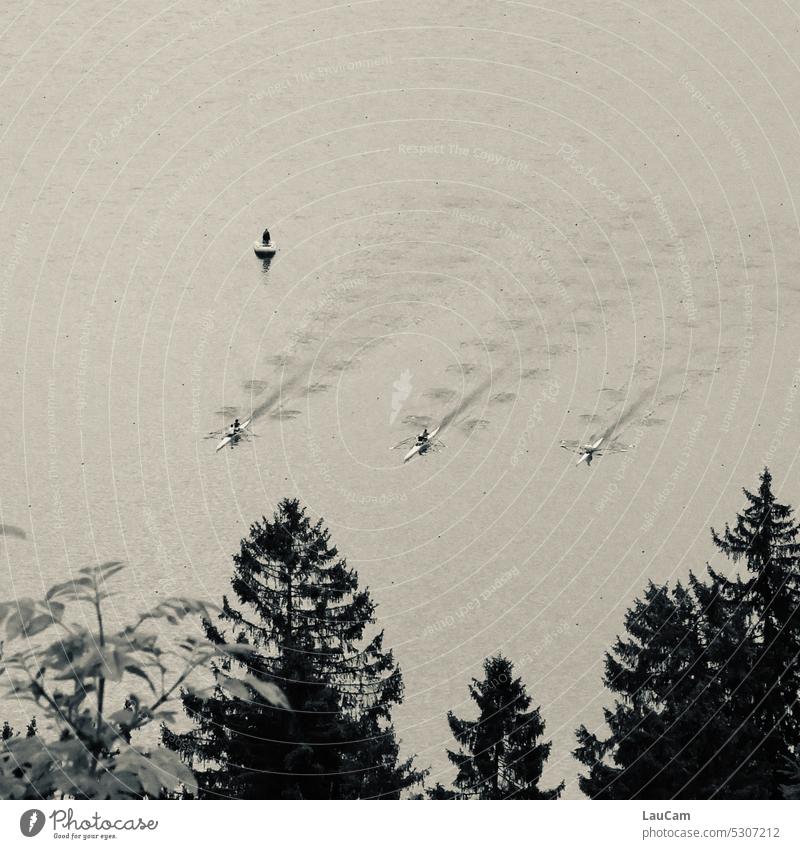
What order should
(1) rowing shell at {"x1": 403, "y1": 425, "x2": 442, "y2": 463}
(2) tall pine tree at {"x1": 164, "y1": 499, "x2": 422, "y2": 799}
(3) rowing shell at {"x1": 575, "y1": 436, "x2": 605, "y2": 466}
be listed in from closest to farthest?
(2) tall pine tree at {"x1": 164, "y1": 499, "x2": 422, "y2": 799}, (3) rowing shell at {"x1": 575, "y1": 436, "x2": 605, "y2": 466}, (1) rowing shell at {"x1": 403, "y1": 425, "x2": 442, "y2": 463}

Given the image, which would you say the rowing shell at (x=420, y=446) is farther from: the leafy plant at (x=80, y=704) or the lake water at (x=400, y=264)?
the leafy plant at (x=80, y=704)

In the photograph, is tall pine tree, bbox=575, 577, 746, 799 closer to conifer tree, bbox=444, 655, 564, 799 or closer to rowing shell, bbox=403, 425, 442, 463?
conifer tree, bbox=444, 655, 564, 799

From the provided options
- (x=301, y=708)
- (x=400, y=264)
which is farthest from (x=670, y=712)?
(x=400, y=264)

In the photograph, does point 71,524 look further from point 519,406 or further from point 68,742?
point 68,742

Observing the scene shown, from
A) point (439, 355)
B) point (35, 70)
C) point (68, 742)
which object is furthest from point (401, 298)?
point (68, 742)
